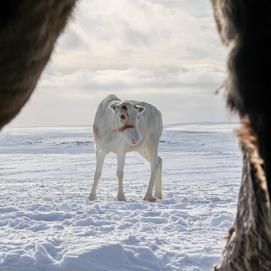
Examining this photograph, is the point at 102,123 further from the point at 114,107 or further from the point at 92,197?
the point at 92,197

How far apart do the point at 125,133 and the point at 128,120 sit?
24cm

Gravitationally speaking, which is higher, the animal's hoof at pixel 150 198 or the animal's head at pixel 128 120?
the animal's head at pixel 128 120

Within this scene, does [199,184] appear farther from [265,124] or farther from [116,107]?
[265,124]

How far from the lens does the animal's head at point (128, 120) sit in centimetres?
1108

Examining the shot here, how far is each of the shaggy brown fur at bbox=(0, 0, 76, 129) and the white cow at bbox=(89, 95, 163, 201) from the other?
936cm

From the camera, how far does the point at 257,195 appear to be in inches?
68.7

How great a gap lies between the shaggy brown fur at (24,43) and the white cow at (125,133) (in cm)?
936

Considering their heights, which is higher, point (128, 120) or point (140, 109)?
point (140, 109)

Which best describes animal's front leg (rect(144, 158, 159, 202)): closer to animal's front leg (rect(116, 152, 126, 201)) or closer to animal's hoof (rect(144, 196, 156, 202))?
animal's hoof (rect(144, 196, 156, 202))

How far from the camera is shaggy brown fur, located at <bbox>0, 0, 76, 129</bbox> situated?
128cm

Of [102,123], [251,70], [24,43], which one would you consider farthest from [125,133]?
[251,70]

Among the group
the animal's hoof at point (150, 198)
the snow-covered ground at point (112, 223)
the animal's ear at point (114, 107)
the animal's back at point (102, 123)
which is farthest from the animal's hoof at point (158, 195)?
the animal's ear at point (114, 107)

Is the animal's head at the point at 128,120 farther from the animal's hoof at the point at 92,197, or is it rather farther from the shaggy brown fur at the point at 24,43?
→ the shaggy brown fur at the point at 24,43

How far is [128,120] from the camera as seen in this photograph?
1110cm
